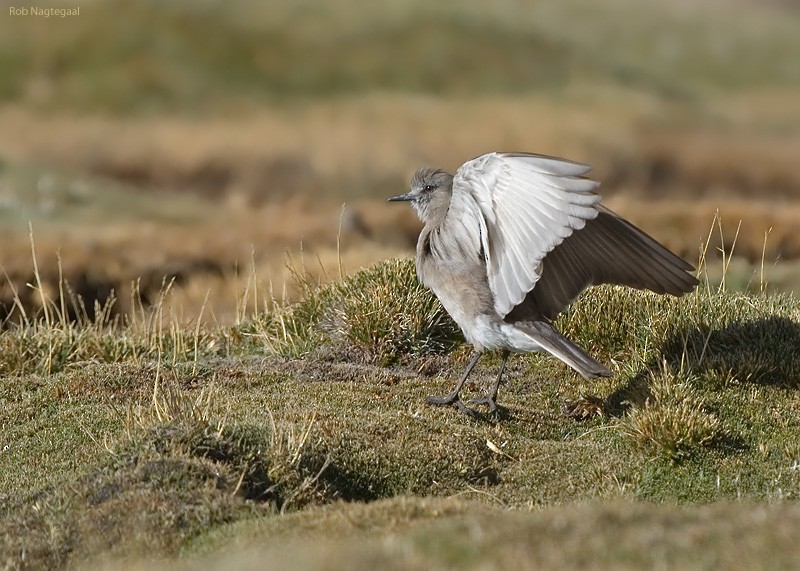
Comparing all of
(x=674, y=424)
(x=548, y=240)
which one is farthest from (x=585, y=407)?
(x=548, y=240)

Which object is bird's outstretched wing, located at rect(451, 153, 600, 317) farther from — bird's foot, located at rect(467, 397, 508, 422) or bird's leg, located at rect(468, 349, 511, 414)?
bird's foot, located at rect(467, 397, 508, 422)

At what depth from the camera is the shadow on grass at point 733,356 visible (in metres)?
8.04

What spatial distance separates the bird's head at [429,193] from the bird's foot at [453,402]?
1.34 meters

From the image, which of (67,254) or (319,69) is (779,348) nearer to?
(67,254)

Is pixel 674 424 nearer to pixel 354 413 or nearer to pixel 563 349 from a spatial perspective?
pixel 563 349

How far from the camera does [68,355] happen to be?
9.58 m

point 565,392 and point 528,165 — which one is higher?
point 528,165

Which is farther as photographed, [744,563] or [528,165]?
[528,165]

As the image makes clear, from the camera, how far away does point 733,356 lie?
8227 millimetres

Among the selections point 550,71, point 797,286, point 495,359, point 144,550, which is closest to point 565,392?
point 495,359

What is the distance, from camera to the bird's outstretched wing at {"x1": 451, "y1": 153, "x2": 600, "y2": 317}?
636cm

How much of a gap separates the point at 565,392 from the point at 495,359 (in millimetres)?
951

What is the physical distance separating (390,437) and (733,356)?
2814mm

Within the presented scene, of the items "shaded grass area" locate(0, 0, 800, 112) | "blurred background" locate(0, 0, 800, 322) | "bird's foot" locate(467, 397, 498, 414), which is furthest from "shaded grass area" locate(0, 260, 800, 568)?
"shaded grass area" locate(0, 0, 800, 112)
